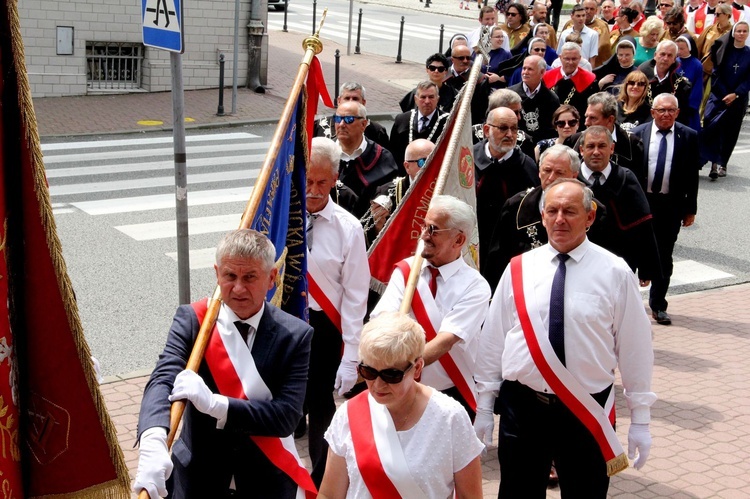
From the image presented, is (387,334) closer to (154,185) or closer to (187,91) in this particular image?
(154,185)

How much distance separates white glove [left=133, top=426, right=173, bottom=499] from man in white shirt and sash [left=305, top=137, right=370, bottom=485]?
2.51 meters

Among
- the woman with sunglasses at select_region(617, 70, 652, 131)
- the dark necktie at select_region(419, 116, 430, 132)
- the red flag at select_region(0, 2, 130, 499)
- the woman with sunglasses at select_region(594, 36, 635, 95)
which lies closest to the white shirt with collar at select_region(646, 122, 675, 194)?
the woman with sunglasses at select_region(617, 70, 652, 131)

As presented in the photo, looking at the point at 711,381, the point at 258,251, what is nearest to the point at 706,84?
the point at 711,381

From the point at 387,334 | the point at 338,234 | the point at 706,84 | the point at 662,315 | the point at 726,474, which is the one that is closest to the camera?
the point at 387,334

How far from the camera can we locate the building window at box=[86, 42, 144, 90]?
21.4 meters

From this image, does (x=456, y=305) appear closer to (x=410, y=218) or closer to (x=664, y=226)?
(x=410, y=218)

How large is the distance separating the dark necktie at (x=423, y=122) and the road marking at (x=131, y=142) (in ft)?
27.3

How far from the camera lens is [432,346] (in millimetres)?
5523

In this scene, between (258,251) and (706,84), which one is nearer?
(258,251)

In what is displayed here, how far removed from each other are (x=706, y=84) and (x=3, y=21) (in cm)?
1584

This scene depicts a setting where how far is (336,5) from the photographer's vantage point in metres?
39.8

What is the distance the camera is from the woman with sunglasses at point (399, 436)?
13.3ft

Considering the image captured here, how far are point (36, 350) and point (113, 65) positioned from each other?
1902 cm

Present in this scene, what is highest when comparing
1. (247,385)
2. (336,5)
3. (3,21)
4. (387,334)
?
(3,21)
